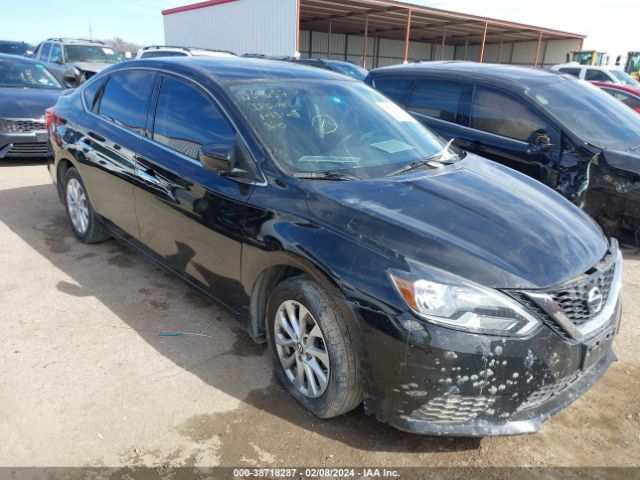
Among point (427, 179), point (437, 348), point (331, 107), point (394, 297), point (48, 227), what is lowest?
point (48, 227)

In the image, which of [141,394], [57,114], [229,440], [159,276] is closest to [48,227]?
[57,114]

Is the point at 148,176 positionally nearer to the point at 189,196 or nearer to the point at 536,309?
the point at 189,196

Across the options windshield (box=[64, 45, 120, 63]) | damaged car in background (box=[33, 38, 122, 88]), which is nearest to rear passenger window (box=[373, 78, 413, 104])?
damaged car in background (box=[33, 38, 122, 88])

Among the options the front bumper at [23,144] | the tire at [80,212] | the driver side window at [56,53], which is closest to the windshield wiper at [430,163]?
the tire at [80,212]

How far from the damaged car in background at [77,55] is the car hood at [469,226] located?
549 inches

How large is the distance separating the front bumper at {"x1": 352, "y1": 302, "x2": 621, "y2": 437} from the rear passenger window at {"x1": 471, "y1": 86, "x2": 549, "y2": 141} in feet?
10.4

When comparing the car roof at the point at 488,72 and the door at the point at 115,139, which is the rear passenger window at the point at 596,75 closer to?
the car roof at the point at 488,72

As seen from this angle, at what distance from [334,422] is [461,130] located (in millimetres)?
3775

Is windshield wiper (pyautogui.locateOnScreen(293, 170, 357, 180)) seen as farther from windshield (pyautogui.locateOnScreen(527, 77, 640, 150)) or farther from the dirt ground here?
windshield (pyautogui.locateOnScreen(527, 77, 640, 150))

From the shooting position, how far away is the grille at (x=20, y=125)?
24.6 ft

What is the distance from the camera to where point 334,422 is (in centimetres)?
264

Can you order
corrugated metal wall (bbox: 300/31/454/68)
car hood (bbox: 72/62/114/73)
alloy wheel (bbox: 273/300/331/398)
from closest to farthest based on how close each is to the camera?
alloy wheel (bbox: 273/300/331/398), car hood (bbox: 72/62/114/73), corrugated metal wall (bbox: 300/31/454/68)

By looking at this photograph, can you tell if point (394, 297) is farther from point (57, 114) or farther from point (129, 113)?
point (57, 114)

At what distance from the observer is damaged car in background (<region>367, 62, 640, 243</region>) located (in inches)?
185
